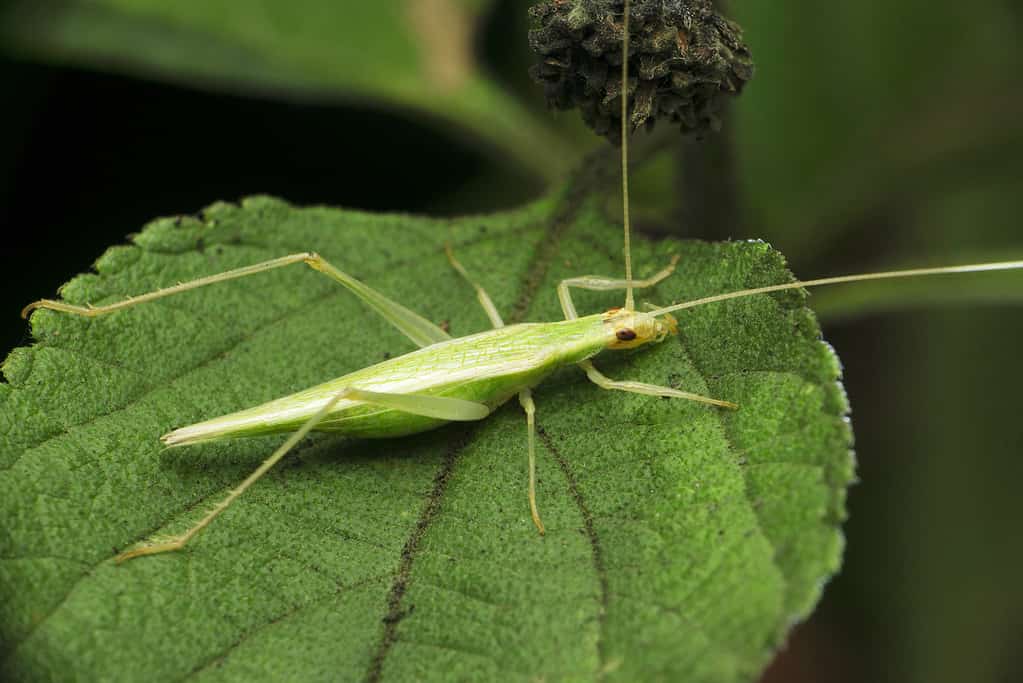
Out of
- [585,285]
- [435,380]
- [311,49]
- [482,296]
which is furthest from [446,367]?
[311,49]

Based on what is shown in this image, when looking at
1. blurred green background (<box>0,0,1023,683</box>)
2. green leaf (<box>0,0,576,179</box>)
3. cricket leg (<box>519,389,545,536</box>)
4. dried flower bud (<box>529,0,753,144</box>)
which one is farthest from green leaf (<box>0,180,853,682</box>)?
green leaf (<box>0,0,576,179</box>)

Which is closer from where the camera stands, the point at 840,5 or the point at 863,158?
the point at 863,158

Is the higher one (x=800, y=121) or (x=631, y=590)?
(x=800, y=121)

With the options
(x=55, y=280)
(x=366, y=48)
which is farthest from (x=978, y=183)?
(x=55, y=280)

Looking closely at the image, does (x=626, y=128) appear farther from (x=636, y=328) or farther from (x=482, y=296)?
(x=482, y=296)

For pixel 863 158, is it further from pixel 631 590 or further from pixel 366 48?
pixel 631 590

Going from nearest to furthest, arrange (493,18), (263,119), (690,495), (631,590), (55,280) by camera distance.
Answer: (631,590) → (690,495) → (55,280) → (263,119) → (493,18)
